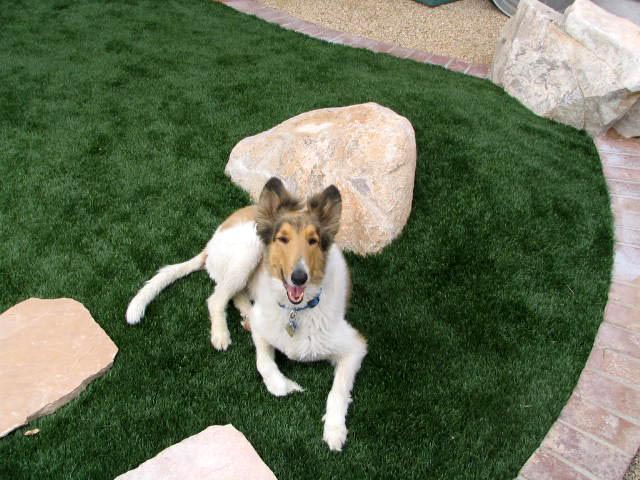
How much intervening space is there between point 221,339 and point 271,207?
1.07m

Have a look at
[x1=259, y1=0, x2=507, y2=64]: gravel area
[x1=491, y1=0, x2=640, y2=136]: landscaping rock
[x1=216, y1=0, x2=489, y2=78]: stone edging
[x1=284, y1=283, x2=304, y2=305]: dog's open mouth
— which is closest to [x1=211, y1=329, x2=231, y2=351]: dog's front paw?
[x1=284, y1=283, x2=304, y2=305]: dog's open mouth

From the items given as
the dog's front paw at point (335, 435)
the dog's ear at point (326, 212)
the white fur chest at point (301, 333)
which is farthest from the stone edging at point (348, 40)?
the dog's front paw at point (335, 435)

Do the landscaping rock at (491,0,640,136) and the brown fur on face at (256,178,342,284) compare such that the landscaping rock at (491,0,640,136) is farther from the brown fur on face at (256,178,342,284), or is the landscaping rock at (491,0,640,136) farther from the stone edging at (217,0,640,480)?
the brown fur on face at (256,178,342,284)

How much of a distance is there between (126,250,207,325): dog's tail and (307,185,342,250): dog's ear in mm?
1389

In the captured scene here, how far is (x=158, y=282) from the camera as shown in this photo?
12.3ft

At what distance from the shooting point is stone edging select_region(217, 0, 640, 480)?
9.29 ft

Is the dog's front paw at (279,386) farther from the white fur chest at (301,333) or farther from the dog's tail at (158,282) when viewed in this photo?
the dog's tail at (158,282)

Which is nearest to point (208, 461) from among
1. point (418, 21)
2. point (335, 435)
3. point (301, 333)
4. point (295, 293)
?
point (335, 435)

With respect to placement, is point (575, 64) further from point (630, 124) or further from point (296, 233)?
point (296, 233)

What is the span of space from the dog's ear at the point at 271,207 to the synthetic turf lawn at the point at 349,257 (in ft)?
3.10

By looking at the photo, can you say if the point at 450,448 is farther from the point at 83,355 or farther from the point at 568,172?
the point at 568,172

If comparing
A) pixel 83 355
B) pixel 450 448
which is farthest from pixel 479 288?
pixel 83 355

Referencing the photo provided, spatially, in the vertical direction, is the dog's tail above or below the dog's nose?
below

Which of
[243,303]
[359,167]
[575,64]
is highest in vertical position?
[575,64]
